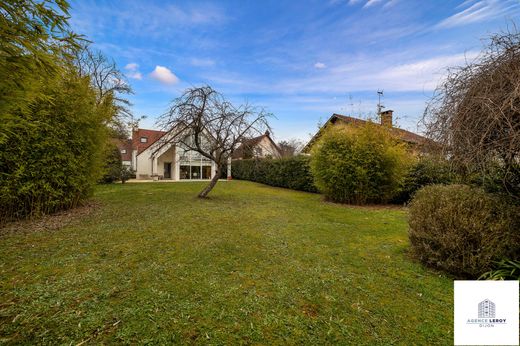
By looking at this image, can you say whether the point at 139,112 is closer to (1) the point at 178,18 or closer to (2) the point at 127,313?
(1) the point at 178,18

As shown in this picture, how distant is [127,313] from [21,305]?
3.75 ft

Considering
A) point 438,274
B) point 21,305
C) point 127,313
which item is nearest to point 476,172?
point 438,274

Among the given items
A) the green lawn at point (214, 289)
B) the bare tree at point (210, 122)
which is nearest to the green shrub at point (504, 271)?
the green lawn at point (214, 289)

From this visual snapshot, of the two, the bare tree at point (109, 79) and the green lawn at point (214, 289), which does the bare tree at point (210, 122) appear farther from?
the bare tree at point (109, 79)

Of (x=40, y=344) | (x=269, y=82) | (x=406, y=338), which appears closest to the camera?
(x=40, y=344)

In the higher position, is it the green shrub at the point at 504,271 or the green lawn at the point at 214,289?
the green shrub at the point at 504,271

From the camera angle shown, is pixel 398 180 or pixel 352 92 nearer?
pixel 398 180

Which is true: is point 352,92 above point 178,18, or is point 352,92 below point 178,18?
below

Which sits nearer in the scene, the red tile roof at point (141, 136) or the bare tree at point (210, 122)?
the bare tree at point (210, 122)

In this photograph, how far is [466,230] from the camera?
2986 mm

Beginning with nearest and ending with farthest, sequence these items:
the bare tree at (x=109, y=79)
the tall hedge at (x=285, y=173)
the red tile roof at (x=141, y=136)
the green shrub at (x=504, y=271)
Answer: the green shrub at (x=504, y=271), the tall hedge at (x=285, y=173), the bare tree at (x=109, y=79), the red tile roof at (x=141, y=136)

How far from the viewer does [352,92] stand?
11758 millimetres

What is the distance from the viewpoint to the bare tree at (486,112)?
236cm

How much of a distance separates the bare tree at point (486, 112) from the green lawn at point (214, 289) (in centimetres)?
175
